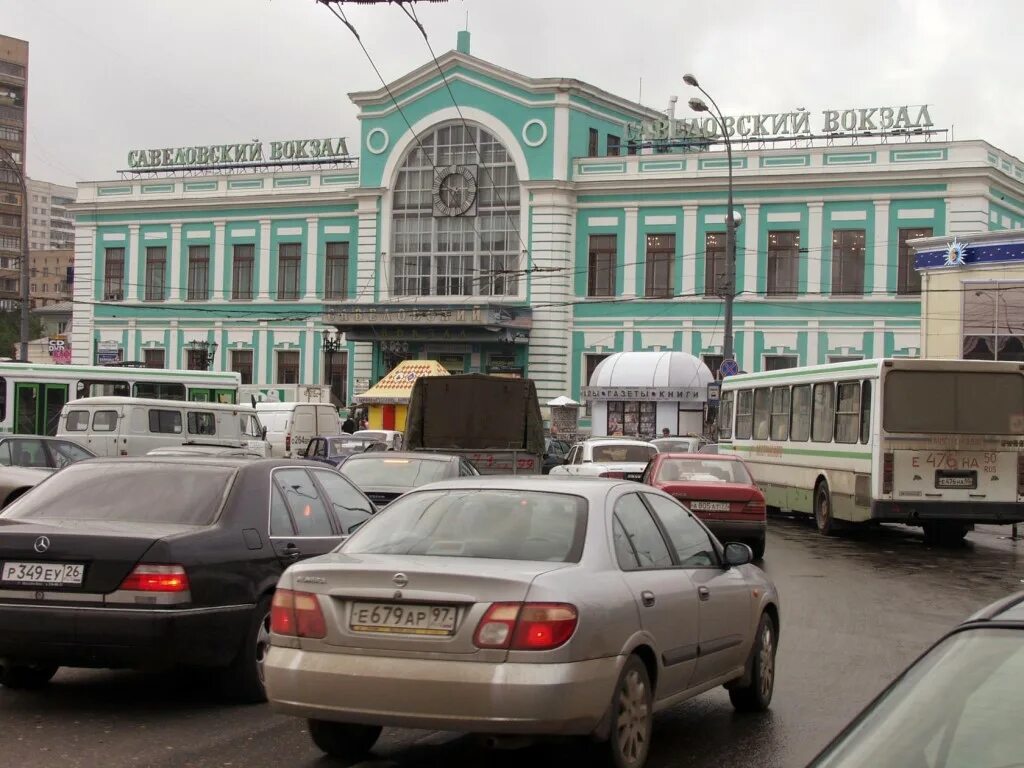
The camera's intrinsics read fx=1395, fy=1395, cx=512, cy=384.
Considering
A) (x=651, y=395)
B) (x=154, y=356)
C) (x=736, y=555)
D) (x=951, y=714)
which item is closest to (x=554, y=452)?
(x=651, y=395)

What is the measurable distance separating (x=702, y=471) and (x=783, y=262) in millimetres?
36774

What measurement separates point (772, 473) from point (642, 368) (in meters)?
21.9

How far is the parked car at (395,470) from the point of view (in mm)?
16969

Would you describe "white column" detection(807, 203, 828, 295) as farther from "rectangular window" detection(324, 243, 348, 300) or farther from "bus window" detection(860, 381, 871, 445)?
"bus window" detection(860, 381, 871, 445)

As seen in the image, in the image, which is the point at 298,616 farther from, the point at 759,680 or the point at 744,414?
the point at 744,414

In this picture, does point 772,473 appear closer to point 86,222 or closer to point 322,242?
point 322,242

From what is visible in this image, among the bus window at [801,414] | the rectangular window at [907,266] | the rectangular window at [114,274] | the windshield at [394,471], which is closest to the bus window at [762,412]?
the bus window at [801,414]

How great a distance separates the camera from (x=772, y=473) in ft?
94.3

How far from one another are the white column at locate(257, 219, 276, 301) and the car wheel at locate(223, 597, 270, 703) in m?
56.5

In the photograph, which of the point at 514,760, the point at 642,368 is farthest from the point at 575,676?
the point at 642,368

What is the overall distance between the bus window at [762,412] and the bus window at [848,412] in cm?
476

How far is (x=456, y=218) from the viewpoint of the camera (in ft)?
200

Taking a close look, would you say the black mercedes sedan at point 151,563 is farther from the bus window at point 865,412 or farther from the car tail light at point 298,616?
the bus window at point 865,412

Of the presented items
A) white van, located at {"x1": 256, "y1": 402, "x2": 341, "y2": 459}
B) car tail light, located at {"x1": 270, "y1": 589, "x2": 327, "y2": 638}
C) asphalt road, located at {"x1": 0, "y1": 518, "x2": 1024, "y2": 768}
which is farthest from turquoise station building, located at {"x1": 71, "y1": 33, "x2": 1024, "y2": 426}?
car tail light, located at {"x1": 270, "y1": 589, "x2": 327, "y2": 638}
